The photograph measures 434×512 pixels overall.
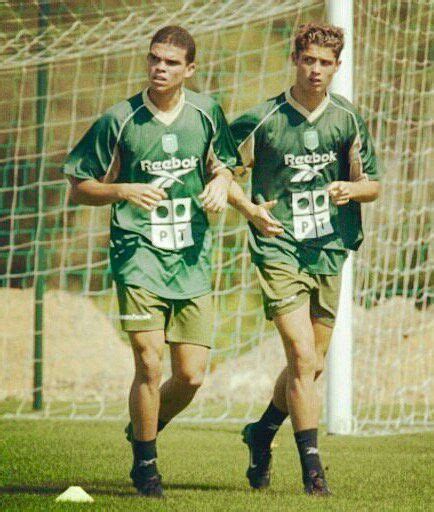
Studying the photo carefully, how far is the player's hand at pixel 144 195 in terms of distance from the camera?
5.66 metres

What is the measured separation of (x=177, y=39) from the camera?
6.03 meters

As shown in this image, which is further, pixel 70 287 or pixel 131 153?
pixel 70 287

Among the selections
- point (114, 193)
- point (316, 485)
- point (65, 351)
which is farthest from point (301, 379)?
point (65, 351)

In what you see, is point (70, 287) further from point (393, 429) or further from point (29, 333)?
point (393, 429)

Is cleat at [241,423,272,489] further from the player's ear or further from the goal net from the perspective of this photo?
the goal net

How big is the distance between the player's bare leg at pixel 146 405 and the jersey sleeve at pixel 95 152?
745 millimetres

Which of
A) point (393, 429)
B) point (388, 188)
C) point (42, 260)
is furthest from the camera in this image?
point (388, 188)

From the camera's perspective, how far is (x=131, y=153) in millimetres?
6027

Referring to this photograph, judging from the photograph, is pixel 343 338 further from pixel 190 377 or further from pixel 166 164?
pixel 166 164

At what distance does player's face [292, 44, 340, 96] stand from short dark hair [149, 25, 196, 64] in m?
0.53

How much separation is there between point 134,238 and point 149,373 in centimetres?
60

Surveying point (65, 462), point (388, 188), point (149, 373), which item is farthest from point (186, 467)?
point (388, 188)

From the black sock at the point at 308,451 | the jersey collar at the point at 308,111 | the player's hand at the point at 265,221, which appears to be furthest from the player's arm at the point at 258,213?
the black sock at the point at 308,451

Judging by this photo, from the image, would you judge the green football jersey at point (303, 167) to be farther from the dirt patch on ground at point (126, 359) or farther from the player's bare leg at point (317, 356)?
the dirt patch on ground at point (126, 359)
